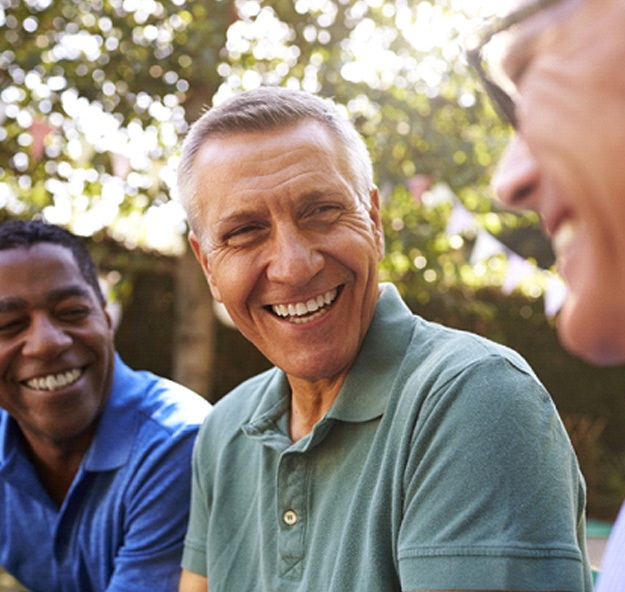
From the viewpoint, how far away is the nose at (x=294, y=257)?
1.66 m

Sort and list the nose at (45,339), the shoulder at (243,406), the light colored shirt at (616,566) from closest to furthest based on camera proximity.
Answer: the light colored shirt at (616,566)
the shoulder at (243,406)
the nose at (45,339)

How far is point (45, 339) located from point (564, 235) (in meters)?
1.95

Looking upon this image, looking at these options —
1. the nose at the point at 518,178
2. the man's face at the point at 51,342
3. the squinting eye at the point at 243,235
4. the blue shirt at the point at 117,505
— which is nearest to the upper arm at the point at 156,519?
the blue shirt at the point at 117,505

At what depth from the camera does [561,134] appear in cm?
58

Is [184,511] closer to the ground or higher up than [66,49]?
closer to the ground

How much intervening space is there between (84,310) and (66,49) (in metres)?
3.13

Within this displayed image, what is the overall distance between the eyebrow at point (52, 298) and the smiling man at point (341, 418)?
57 centimetres

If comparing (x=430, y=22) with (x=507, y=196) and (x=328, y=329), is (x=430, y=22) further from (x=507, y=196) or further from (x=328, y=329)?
(x=507, y=196)

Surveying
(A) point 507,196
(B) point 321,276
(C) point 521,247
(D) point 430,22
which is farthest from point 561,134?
(C) point 521,247

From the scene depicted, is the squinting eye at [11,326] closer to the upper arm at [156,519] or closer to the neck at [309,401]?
the upper arm at [156,519]

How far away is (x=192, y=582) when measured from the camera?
206 centimetres

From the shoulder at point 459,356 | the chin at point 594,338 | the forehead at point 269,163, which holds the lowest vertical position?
the shoulder at point 459,356

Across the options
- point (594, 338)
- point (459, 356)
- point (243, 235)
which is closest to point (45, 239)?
point (243, 235)

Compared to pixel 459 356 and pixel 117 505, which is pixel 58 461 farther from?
pixel 459 356
